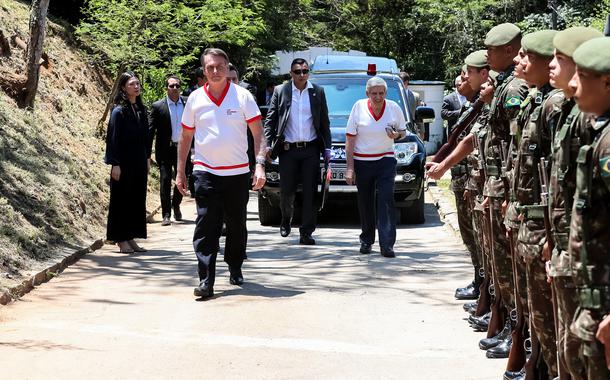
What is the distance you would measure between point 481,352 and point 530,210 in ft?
7.33

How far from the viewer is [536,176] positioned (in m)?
5.73

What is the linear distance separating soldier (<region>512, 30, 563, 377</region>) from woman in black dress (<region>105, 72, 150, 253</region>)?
24.1ft

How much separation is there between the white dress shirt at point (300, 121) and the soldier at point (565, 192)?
28.3ft

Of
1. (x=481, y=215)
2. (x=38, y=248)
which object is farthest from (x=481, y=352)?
(x=38, y=248)

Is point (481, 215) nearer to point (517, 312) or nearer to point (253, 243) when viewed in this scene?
point (517, 312)

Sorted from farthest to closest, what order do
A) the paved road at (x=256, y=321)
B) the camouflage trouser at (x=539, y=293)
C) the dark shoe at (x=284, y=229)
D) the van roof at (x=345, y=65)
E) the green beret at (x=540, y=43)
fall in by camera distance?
the van roof at (x=345, y=65) → the dark shoe at (x=284, y=229) → the paved road at (x=256, y=321) → the green beret at (x=540, y=43) → the camouflage trouser at (x=539, y=293)

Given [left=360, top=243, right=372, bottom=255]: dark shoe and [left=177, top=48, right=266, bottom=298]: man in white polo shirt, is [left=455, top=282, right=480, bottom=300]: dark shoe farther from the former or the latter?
[left=360, top=243, right=372, bottom=255]: dark shoe

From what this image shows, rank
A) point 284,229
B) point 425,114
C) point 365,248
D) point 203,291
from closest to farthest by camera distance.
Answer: point 203,291 < point 365,248 < point 284,229 < point 425,114

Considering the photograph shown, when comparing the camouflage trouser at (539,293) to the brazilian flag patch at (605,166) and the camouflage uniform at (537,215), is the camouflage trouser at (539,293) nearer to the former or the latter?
the camouflage uniform at (537,215)

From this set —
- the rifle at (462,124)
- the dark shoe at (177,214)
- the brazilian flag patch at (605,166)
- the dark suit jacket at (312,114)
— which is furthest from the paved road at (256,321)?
the dark shoe at (177,214)

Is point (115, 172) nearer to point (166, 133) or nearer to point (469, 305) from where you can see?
point (166, 133)

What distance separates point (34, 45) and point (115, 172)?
15.2 ft

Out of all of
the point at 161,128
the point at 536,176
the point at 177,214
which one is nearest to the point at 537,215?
the point at 536,176

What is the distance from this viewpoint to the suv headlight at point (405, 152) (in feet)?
50.6
